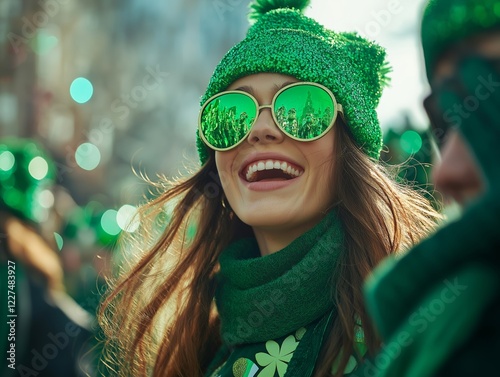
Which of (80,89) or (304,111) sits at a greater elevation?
(80,89)

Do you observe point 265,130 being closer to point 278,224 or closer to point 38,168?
point 278,224

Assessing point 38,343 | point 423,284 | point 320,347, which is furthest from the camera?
point 38,343

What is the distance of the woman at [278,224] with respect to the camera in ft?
7.67

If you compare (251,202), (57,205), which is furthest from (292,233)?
(57,205)

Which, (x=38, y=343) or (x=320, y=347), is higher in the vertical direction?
(x=320, y=347)

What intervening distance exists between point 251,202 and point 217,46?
30845mm

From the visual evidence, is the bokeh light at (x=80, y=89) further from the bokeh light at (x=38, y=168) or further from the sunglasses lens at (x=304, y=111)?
the sunglasses lens at (x=304, y=111)

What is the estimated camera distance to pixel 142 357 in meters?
2.89

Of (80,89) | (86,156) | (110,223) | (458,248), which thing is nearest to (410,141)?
(458,248)

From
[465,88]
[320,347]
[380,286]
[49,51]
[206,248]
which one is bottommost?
[320,347]

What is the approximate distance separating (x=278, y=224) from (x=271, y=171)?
19 cm

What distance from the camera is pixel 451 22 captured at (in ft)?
4.12

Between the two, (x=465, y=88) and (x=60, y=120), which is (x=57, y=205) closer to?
(x=465, y=88)

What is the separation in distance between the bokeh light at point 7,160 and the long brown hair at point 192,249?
1.56m
